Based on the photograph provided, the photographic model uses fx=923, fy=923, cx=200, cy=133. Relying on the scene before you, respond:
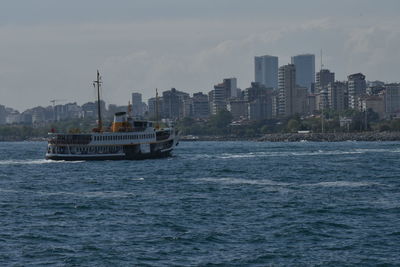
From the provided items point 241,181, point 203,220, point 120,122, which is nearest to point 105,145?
point 120,122

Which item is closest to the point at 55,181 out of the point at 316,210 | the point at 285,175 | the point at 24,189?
the point at 24,189

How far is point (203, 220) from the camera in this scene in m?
62.8

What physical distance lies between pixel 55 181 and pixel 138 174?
1258 centimetres

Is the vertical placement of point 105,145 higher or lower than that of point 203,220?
higher

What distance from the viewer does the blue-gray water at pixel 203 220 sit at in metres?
49.9

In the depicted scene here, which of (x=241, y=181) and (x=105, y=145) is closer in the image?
(x=241, y=181)

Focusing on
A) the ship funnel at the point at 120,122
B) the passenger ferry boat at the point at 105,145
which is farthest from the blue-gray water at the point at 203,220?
the ship funnel at the point at 120,122

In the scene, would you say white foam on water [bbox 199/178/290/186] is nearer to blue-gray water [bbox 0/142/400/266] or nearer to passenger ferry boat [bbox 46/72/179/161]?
blue-gray water [bbox 0/142/400/266]

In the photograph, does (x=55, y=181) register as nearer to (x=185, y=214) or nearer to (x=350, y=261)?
(x=185, y=214)

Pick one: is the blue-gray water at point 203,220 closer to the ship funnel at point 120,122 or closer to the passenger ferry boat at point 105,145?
the passenger ferry boat at point 105,145

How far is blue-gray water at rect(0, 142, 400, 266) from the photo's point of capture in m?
49.9

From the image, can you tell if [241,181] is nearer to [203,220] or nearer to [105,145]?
[203,220]

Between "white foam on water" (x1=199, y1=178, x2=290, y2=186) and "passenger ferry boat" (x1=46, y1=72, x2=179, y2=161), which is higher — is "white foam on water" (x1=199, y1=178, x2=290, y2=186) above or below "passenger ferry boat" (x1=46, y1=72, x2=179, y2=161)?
below

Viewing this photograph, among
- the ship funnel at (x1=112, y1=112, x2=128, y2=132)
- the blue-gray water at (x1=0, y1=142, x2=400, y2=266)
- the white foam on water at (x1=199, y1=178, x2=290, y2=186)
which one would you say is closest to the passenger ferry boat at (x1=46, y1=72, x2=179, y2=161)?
the ship funnel at (x1=112, y1=112, x2=128, y2=132)
